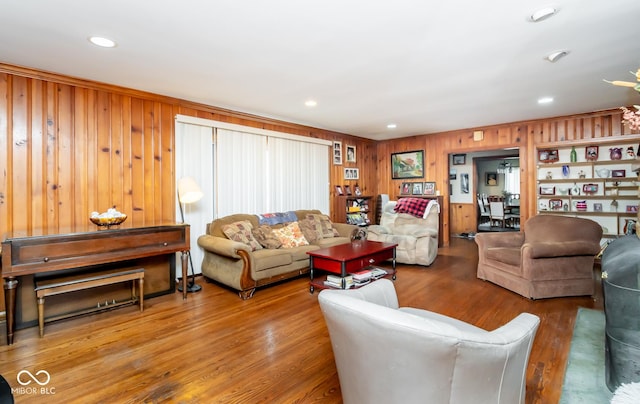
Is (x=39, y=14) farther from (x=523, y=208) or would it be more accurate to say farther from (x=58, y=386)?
(x=523, y=208)

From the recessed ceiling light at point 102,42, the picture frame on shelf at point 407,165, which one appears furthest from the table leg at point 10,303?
the picture frame on shelf at point 407,165

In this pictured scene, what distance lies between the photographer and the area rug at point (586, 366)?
181cm

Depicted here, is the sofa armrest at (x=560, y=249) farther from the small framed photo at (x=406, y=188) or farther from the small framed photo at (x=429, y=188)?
the small framed photo at (x=406, y=188)

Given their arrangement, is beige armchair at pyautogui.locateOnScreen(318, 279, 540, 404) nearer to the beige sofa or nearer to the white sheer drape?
the beige sofa

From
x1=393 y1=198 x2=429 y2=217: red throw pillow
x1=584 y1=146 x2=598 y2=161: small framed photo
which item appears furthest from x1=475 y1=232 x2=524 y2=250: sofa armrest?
x1=584 y1=146 x2=598 y2=161: small framed photo

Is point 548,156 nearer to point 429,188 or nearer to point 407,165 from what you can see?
point 429,188

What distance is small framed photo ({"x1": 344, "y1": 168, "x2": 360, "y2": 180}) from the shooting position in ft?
21.9

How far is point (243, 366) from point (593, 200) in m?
6.07

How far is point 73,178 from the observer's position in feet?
10.7

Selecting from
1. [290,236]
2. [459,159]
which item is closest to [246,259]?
[290,236]

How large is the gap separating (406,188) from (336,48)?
480 cm

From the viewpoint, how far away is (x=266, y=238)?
13.7 feet

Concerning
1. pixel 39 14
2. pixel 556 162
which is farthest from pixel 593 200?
pixel 39 14

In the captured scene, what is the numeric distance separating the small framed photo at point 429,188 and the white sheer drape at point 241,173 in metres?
3.52
